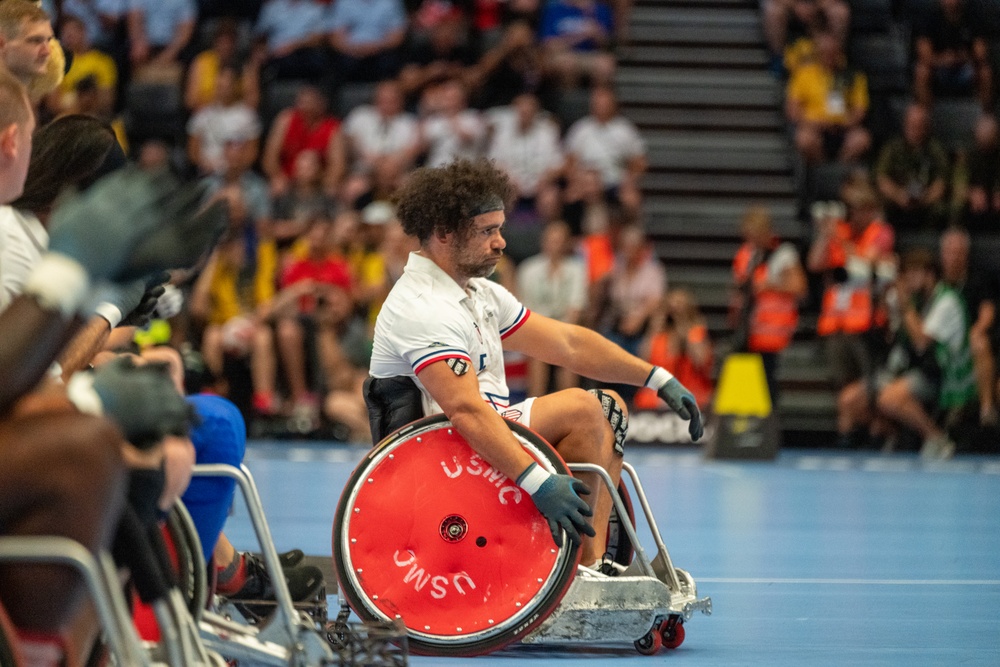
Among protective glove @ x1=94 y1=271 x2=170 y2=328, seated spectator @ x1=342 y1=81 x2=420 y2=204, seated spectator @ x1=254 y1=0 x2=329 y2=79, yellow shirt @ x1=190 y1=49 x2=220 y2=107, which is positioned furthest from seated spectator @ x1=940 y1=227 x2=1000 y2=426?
protective glove @ x1=94 y1=271 x2=170 y2=328

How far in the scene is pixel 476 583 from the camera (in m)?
3.87

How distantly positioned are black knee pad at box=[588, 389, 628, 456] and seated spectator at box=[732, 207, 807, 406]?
662cm

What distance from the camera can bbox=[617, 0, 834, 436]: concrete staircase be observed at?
1295 centimetres

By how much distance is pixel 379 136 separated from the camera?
1256cm

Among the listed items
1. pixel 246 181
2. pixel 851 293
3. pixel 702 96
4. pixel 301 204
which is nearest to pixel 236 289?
pixel 301 204

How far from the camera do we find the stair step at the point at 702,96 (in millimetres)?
14281

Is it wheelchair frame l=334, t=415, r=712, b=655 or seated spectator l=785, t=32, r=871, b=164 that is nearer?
wheelchair frame l=334, t=415, r=712, b=655

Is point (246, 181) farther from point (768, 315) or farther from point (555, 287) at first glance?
point (768, 315)

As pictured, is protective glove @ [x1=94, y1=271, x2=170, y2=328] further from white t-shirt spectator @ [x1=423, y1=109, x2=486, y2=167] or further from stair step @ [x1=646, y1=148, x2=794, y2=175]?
stair step @ [x1=646, y1=148, x2=794, y2=175]

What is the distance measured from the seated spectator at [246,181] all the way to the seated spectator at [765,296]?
404cm

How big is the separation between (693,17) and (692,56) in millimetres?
603

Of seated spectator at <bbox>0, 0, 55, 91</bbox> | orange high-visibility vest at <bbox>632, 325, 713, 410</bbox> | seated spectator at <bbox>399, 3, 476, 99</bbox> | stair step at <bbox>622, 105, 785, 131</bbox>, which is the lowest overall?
orange high-visibility vest at <bbox>632, 325, 713, 410</bbox>

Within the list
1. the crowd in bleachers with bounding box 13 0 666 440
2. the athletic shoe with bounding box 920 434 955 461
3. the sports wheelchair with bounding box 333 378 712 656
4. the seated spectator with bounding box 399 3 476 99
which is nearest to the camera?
the sports wheelchair with bounding box 333 378 712 656

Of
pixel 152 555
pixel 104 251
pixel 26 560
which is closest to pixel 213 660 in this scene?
pixel 152 555
